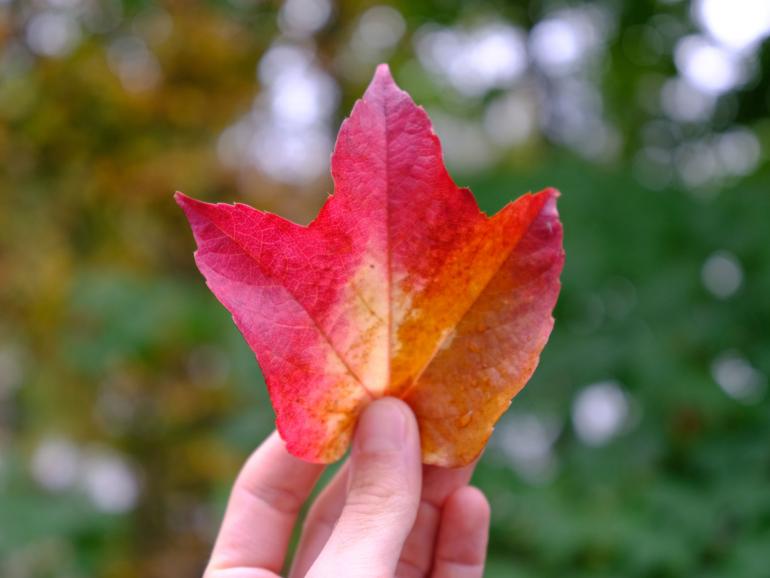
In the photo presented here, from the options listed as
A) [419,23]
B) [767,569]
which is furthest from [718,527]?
A: [419,23]

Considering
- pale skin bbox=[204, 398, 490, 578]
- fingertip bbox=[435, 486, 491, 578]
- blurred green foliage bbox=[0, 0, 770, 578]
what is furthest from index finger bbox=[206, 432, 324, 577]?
blurred green foliage bbox=[0, 0, 770, 578]

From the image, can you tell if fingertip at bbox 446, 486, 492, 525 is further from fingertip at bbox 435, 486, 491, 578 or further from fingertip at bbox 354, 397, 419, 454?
fingertip at bbox 354, 397, 419, 454

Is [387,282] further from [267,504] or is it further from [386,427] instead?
[267,504]

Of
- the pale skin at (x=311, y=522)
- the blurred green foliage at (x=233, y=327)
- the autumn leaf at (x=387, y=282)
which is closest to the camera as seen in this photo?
the autumn leaf at (x=387, y=282)

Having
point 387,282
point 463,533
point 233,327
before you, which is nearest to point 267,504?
point 463,533

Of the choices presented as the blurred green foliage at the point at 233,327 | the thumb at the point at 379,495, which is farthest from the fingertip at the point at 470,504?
the blurred green foliage at the point at 233,327

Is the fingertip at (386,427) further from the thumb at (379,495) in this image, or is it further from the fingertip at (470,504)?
the fingertip at (470,504)
